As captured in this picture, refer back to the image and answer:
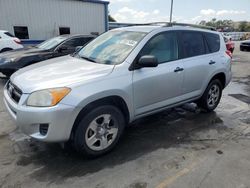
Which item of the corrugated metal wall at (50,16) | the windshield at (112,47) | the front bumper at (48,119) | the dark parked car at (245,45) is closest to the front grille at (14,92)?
the front bumper at (48,119)

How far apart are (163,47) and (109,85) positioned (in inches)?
51.9

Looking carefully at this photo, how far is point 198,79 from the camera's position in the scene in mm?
4457

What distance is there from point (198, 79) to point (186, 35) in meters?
0.84

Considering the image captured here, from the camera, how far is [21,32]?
15.5 meters

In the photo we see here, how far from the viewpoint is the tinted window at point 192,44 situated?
4234 mm

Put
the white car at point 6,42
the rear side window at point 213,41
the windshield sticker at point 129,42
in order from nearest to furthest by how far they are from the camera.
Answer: the windshield sticker at point 129,42, the rear side window at point 213,41, the white car at point 6,42

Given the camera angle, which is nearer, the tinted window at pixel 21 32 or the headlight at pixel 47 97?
the headlight at pixel 47 97

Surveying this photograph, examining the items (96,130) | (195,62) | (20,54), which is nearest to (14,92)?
(96,130)

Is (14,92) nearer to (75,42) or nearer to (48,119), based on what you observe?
(48,119)

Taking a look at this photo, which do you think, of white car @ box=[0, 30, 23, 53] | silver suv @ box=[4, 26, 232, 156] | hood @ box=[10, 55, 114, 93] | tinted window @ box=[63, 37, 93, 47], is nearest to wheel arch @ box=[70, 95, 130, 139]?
silver suv @ box=[4, 26, 232, 156]

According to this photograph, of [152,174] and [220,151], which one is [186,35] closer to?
[220,151]

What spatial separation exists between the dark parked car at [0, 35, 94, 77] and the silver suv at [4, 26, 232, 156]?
3.55 meters

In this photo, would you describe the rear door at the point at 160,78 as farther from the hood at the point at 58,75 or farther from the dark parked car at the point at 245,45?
the dark parked car at the point at 245,45

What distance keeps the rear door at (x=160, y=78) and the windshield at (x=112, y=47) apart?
235 mm
